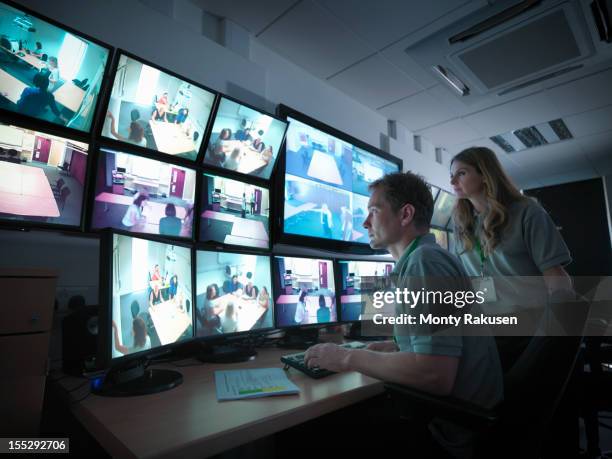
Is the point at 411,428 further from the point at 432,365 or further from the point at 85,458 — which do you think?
the point at 85,458

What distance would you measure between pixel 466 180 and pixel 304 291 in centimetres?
102

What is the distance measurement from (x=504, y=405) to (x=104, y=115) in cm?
161

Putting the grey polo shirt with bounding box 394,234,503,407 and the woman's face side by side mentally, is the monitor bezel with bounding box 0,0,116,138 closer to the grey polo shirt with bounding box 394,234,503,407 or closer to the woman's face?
the grey polo shirt with bounding box 394,234,503,407

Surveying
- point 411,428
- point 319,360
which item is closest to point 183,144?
point 319,360

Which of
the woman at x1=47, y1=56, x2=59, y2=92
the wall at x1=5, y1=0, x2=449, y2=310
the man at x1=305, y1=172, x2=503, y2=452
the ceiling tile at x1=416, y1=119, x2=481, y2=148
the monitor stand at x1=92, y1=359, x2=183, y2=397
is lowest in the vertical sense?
the monitor stand at x1=92, y1=359, x2=183, y2=397

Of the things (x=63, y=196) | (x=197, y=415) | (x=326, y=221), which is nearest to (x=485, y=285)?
(x=326, y=221)

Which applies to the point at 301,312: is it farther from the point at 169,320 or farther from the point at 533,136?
the point at 533,136

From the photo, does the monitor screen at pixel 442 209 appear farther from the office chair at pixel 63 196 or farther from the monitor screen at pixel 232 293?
the office chair at pixel 63 196

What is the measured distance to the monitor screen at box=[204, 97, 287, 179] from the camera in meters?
1.73

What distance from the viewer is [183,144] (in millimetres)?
1604

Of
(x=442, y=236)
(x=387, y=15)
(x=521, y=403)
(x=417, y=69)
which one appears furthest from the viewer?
(x=442, y=236)

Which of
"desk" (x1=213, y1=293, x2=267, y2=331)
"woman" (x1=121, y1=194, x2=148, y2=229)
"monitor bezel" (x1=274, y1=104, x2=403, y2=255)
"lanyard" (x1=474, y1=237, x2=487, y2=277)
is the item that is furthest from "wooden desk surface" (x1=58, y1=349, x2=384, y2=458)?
"monitor bezel" (x1=274, y1=104, x2=403, y2=255)

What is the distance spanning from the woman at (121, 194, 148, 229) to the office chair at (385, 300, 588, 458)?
3.89 feet

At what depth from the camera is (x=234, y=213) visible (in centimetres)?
178
